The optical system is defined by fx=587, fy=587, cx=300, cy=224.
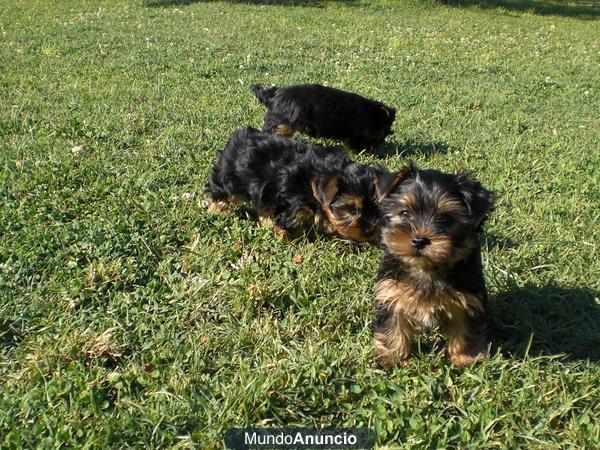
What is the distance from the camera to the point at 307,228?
16.7ft

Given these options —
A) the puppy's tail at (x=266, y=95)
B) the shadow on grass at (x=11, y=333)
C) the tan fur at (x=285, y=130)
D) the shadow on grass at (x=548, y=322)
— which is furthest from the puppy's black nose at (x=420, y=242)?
the puppy's tail at (x=266, y=95)

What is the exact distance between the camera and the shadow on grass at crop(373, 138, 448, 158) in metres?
7.29

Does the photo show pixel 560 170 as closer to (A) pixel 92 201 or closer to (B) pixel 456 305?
(B) pixel 456 305

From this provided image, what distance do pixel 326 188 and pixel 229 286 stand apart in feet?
3.56

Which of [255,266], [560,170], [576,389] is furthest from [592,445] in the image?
[560,170]

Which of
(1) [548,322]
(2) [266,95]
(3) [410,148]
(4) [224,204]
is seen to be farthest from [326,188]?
(2) [266,95]

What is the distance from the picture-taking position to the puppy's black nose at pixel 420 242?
3.14 metres

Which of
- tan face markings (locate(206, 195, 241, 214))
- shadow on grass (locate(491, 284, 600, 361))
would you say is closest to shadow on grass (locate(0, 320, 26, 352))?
tan face markings (locate(206, 195, 241, 214))

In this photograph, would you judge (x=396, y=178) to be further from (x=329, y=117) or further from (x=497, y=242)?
(x=329, y=117)

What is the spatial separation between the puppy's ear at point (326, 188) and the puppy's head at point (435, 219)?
3.67 ft

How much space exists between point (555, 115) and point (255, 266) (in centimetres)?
686

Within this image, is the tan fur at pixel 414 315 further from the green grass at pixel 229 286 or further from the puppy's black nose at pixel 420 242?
the puppy's black nose at pixel 420 242

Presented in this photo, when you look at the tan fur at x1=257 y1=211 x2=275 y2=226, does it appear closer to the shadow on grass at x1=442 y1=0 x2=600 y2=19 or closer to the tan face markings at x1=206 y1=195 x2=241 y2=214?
the tan face markings at x1=206 y1=195 x2=241 y2=214

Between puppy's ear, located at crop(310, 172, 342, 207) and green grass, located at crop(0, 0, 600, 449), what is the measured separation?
1.56ft
